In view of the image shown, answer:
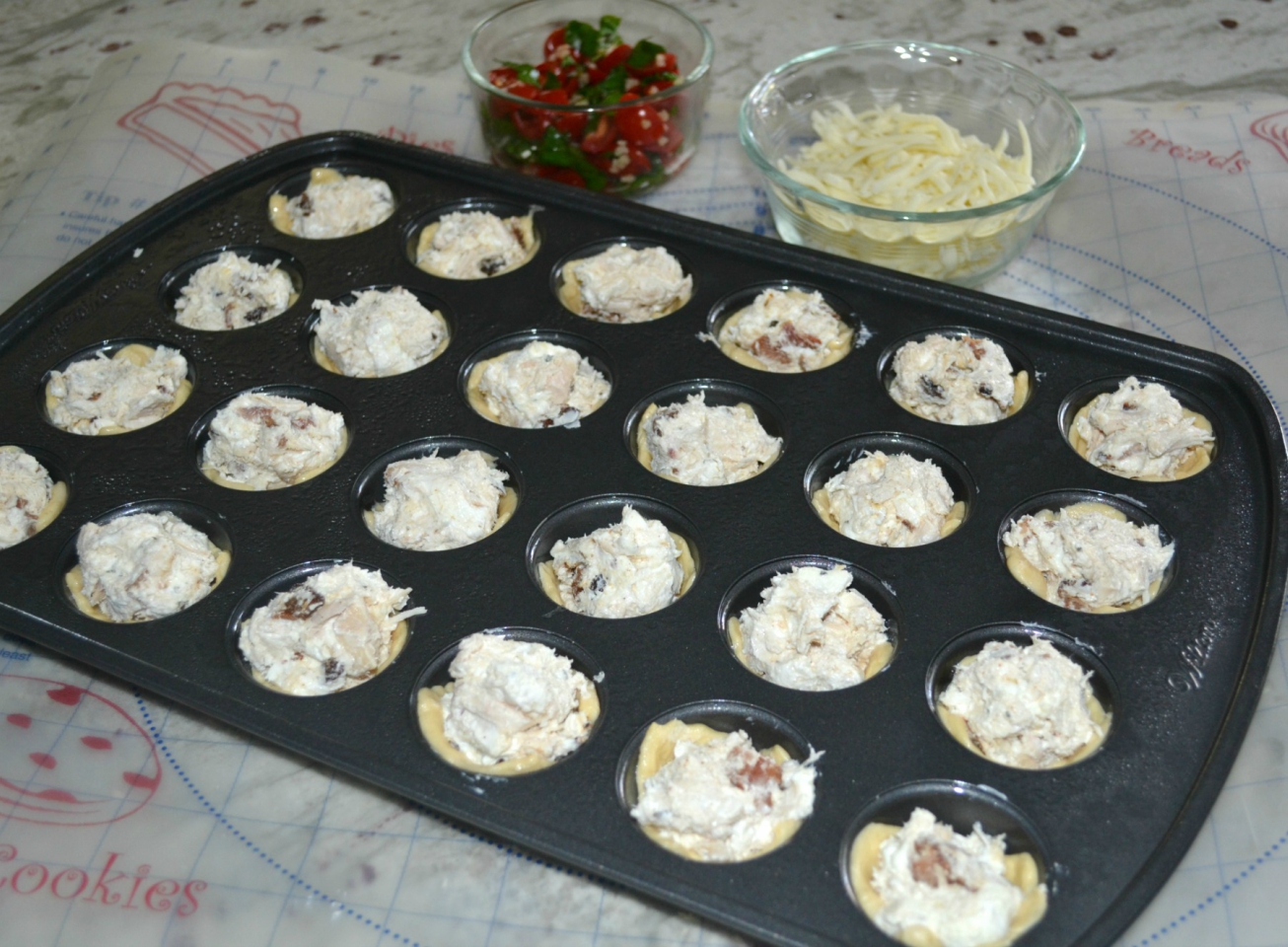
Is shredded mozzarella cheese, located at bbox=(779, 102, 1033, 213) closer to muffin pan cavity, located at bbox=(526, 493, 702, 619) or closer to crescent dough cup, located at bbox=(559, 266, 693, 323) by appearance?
crescent dough cup, located at bbox=(559, 266, 693, 323)

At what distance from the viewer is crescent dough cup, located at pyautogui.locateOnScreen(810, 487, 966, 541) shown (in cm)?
244

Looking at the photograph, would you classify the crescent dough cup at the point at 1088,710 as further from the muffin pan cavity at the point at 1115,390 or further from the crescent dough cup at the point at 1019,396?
the crescent dough cup at the point at 1019,396

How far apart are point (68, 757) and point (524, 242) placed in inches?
66.3

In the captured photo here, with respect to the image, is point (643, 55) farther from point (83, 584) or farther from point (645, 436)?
point (83, 584)

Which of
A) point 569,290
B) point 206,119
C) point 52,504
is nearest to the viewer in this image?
point 52,504

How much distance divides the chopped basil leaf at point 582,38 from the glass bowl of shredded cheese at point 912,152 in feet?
1.76

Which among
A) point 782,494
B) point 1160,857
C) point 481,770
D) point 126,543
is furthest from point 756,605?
point 126,543

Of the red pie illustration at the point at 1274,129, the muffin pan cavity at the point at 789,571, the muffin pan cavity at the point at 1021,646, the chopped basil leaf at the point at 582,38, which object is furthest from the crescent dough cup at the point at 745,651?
the red pie illustration at the point at 1274,129

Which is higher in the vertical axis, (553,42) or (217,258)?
(553,42)

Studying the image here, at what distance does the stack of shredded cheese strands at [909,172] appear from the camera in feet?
9.77

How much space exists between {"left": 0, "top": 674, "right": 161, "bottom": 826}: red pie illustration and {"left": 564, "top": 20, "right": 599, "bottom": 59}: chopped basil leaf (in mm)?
2317

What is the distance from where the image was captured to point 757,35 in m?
4.53

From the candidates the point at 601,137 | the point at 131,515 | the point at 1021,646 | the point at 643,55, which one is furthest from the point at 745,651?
the point at 643,55

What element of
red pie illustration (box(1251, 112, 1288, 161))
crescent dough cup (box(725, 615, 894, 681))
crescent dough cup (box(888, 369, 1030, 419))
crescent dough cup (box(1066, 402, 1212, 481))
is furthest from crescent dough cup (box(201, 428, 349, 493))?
red pie illustration (box(1251, 112, 1288, 161))
